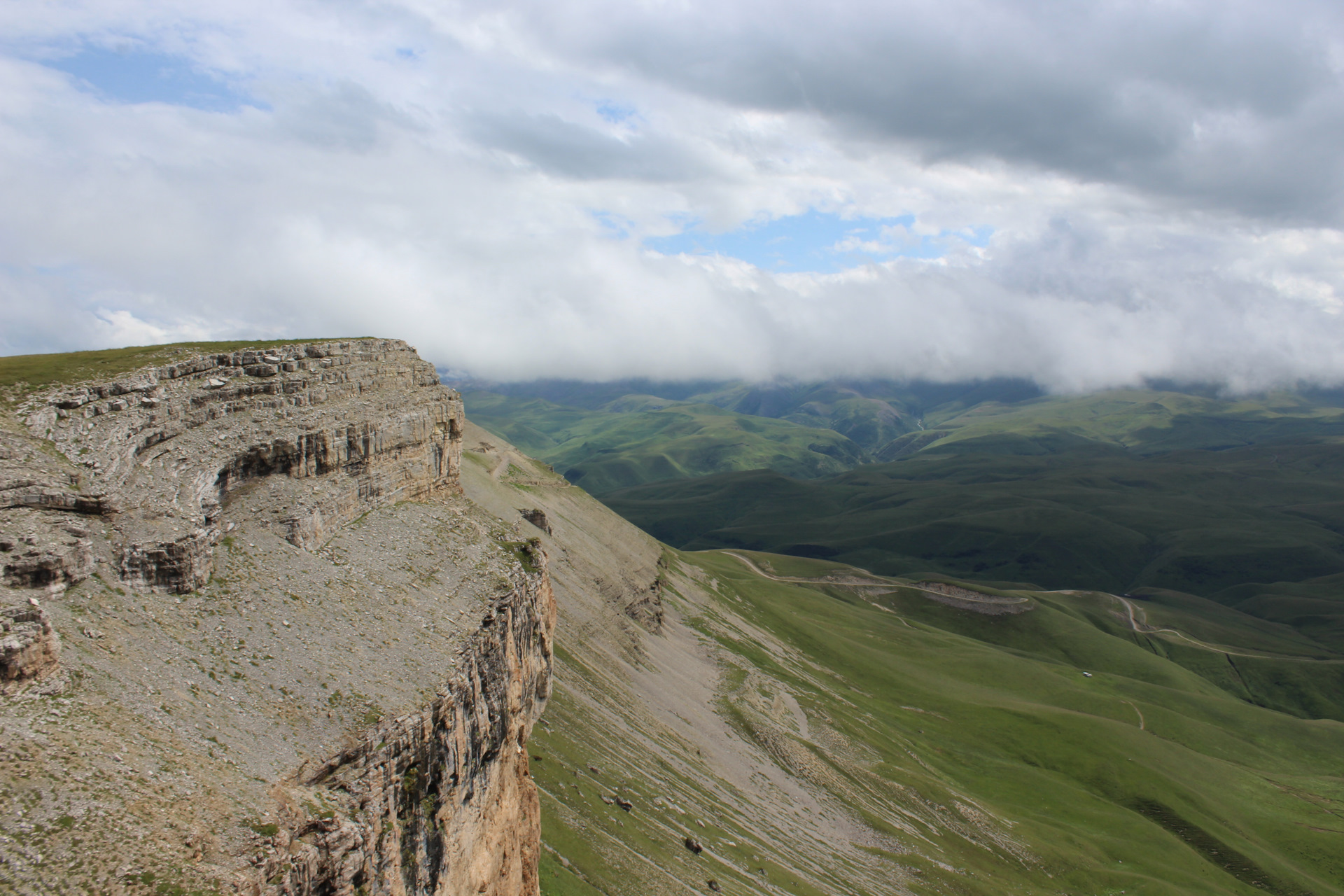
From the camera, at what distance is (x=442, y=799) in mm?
34969

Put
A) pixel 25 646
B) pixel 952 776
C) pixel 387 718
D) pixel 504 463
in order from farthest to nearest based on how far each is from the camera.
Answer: pixel 504 463 → pixel 952 776 → pixel 387 718 → pixel 25 646

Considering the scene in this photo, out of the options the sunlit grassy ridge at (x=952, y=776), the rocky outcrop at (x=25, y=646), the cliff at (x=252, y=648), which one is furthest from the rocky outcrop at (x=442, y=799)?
the sunlit grassy ridge at (x=952, y=776)

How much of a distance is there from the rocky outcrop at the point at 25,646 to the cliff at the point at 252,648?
73 millimetres

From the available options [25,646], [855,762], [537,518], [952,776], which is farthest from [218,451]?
[952,776]

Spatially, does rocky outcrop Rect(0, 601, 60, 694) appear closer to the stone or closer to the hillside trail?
Result: the stone

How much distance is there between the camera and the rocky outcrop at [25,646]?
77.3 feet

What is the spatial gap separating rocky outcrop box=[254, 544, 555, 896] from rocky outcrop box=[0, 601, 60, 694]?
894 cm

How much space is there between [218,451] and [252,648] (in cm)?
1478

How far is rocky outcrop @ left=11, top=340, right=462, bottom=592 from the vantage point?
3192cm

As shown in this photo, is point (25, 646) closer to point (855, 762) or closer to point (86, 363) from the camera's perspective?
point (86, 363)

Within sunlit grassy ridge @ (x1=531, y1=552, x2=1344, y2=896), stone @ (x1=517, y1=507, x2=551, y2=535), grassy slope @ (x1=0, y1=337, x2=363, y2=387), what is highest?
grassy slope @ (x1=0, y1=337, x2=363, y2=387)

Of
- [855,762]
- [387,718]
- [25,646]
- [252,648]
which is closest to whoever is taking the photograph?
[25,646]

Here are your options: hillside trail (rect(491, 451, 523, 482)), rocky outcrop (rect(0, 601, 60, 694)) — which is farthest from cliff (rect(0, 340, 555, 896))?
hillside trail (rect(491, 451, 523, 482))

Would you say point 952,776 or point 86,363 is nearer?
point 86,363
